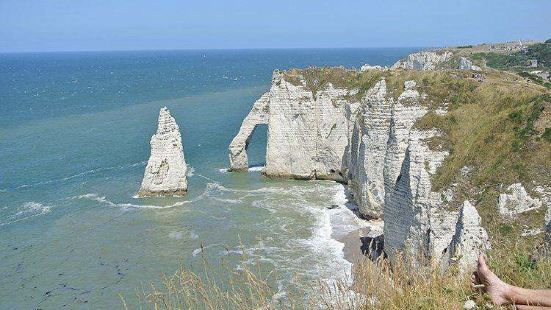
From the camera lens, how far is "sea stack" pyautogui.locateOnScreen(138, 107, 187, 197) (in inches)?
1500

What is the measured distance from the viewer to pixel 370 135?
30750 millimetres

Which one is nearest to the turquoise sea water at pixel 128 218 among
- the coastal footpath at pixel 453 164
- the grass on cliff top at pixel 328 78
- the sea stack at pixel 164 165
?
the sea stack at pixel 164 165

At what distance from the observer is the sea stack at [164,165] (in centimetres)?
3809

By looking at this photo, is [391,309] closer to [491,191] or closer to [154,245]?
A: [491,191]

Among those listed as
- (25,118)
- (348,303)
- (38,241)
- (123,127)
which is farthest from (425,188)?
(25,118)

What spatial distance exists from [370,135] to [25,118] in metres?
58.0

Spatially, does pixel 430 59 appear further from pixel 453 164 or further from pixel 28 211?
pixel 453 164

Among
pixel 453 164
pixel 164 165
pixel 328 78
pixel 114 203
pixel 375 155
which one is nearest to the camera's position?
pixel 453 164

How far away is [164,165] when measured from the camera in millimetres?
38312

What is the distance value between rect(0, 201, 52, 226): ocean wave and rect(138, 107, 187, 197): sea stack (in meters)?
6.58

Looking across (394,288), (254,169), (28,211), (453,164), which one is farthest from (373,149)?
(394,288)

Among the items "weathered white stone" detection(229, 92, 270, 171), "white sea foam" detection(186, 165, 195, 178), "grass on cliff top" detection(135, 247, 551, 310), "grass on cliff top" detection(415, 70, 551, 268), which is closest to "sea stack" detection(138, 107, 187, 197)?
"white sea foam" detection(186, 165, 195, 178)

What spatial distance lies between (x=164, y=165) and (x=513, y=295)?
3384cm

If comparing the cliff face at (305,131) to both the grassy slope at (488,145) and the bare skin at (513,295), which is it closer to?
the grassy slope at (488,145)
